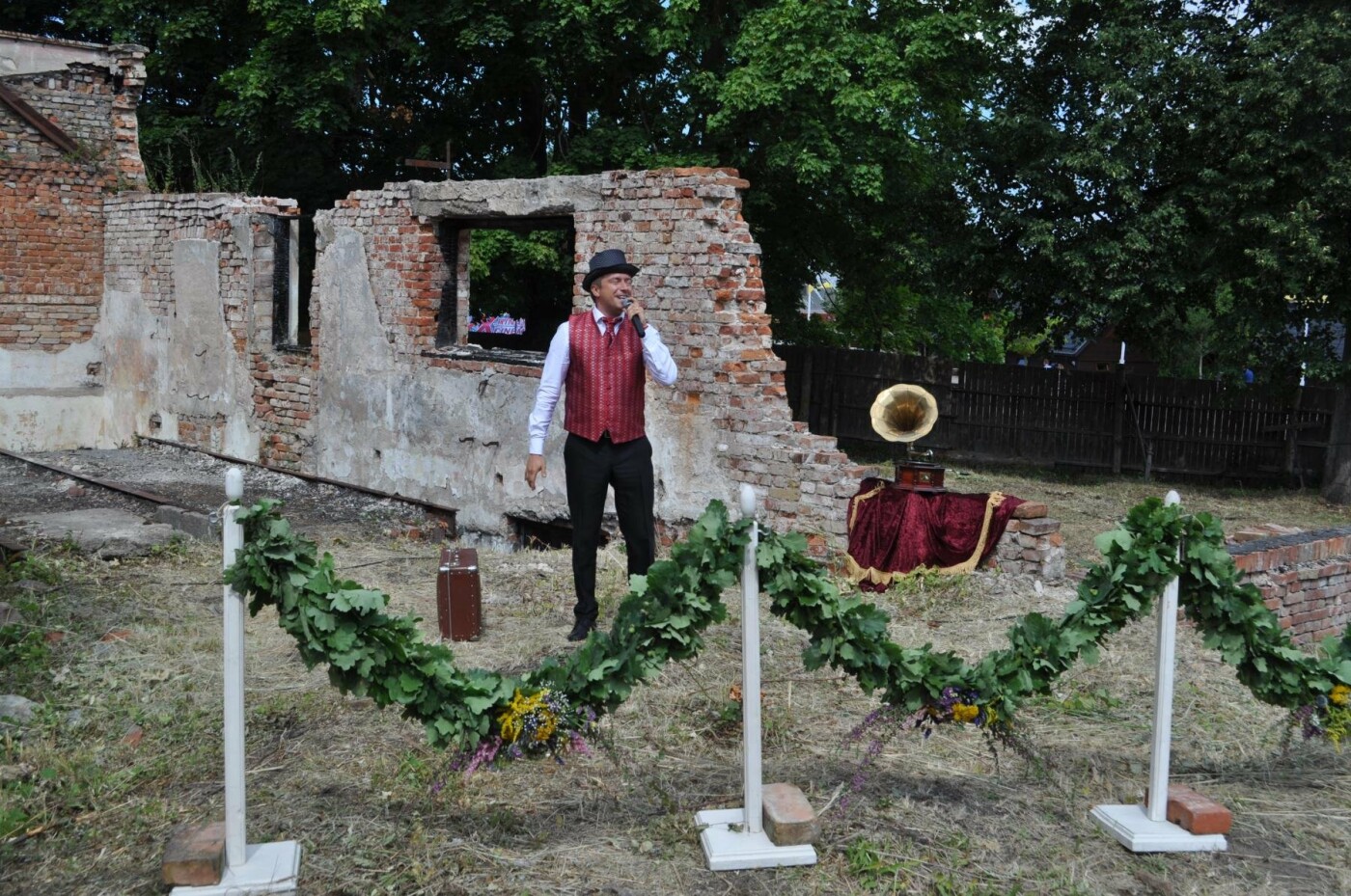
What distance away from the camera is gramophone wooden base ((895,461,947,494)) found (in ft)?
27.0

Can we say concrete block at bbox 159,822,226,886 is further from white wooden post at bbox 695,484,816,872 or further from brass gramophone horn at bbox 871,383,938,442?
brass gramophone horn at bbox 871,383,938,442

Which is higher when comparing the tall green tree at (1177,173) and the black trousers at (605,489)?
the tall green tree at (1177,173)

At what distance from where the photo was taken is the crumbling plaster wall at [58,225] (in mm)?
14664

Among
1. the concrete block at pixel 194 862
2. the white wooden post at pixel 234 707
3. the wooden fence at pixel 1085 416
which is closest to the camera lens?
the concrete block at pixel 194 862

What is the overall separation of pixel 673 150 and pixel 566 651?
465 inches

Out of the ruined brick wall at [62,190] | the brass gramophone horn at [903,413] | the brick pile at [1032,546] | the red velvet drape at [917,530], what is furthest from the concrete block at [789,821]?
the ruined brick wall at [62,190]

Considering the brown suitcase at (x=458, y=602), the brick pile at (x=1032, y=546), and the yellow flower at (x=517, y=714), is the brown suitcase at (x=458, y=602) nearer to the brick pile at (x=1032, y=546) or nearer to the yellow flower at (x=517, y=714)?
the yellow flower at (x=517, y=714)

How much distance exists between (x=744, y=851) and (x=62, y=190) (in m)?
14.0

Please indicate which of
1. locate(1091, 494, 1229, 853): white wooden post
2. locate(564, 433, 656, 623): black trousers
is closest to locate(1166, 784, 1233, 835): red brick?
locate(1091, 494, 1229, 853): white wooden post

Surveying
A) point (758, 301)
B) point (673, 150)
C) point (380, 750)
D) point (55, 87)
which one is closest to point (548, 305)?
point (673, 150)

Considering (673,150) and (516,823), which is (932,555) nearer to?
(516,823)

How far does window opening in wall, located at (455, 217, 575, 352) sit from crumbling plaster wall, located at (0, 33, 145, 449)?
439 cm

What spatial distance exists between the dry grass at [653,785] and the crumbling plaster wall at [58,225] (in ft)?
32.1

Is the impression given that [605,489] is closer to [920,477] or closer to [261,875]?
[261,875]
